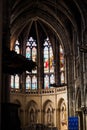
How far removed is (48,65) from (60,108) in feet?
19.1

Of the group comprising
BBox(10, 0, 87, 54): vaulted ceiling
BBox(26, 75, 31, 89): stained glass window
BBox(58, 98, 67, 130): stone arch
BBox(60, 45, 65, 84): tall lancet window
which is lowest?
BBox(58, 98, 67, 130): stone arch

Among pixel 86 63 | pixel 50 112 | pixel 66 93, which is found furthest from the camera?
pixel 50 112

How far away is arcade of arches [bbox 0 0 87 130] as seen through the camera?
125ft

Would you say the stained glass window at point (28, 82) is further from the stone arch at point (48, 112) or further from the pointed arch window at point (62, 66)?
the pointed arch window at point (62, 66)

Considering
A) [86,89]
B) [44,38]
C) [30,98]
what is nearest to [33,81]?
[30,98]

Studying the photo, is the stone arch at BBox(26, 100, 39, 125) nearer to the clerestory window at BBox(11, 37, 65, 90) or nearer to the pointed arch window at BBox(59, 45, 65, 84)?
the clerestory window at BBox(11, 37, 65, 90)

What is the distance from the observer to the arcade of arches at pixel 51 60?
38184 mm

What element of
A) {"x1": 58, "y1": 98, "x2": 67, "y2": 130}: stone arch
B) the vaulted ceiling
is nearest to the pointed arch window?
the vaulted ceiling

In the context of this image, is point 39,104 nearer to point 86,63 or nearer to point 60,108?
point 60,108

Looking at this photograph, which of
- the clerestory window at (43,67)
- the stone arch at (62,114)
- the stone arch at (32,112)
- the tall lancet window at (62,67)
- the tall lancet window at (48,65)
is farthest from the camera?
the tall lancet window at (48,65)

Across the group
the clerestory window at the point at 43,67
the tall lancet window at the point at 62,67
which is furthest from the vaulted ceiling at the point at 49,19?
the tall lancet window at the point at 62,67

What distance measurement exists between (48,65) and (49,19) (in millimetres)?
7004

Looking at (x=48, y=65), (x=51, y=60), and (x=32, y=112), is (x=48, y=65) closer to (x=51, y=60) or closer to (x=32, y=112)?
(x=51, y=60)

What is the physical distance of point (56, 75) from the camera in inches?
1811
